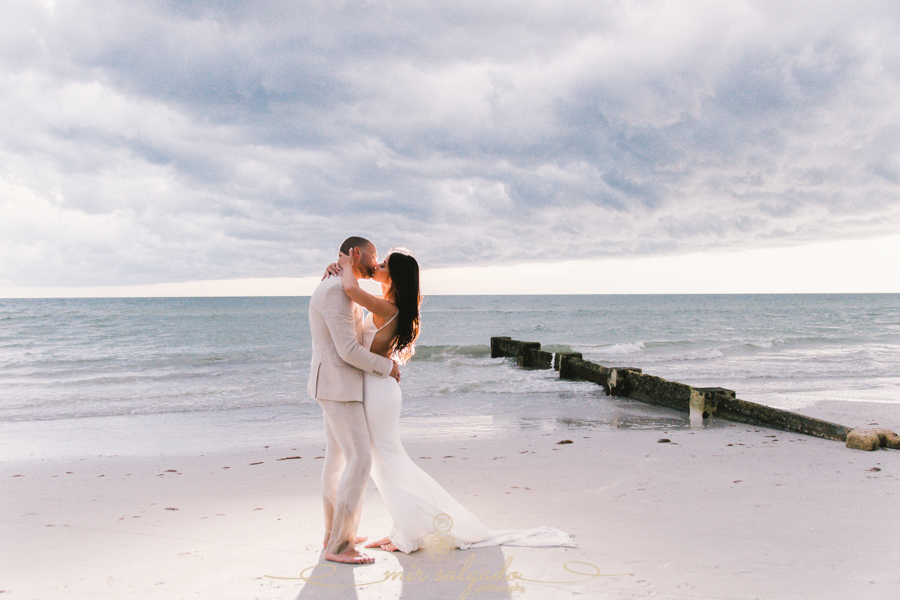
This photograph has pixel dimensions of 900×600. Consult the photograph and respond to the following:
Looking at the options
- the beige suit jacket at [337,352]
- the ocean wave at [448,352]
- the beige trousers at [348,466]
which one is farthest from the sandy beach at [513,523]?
the ocean wave at [448,352]

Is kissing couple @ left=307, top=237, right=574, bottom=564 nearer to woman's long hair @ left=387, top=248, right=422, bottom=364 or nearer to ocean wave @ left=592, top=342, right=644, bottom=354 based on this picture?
woman's long hair @ left=387, top=248, right=422, bottom=364

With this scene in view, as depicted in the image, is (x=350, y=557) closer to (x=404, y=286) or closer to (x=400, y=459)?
(x=400, y=459)

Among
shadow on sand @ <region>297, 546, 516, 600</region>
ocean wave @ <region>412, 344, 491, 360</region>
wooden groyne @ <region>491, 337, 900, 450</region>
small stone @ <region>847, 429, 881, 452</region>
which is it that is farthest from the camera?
ocean wave @ <region>412, 344, 491, 360</region>

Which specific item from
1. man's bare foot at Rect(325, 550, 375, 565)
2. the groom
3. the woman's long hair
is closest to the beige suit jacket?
the groom

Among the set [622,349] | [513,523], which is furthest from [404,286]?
[622,349]

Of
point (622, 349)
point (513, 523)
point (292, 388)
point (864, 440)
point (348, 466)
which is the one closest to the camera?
point (348, 466)

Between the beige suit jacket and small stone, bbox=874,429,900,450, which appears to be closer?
the beige suit jacket

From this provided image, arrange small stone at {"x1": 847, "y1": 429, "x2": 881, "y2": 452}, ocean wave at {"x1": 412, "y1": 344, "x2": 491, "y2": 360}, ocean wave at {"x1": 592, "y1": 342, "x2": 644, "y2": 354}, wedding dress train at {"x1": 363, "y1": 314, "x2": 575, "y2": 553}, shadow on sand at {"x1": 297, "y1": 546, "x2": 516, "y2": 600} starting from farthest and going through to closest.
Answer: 1. ocean wave at {"x1": 592, "y1": 342, "x2": 644, "y2": 354}
2. ocean wave at {"x1": 412, "y1": 344, "x2": 491, "y2": 360}
3. small stone at {"x1": 847, "y1": 429, "x2": 881, "y2": 452}
4. wedding dress train at {"x1": 363, "y1": 314, "x2": 575, "y2": 553}
5. shadow on sand at {"x1": 297, "y1": 546, "x2": 516, "y2": 600}

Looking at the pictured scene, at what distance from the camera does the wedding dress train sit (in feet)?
13.1

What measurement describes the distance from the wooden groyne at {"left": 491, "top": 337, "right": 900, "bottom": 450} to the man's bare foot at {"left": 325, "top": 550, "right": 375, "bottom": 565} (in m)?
6.32

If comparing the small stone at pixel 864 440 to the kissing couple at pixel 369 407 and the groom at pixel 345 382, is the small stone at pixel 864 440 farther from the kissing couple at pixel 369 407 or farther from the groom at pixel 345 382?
the groom at pixel 345 382

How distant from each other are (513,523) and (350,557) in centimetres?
147

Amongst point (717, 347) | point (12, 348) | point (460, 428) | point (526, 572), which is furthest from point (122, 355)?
point (717, 347)

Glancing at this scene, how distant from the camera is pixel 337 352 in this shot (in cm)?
391
